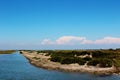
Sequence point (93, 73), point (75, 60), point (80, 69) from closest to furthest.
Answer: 1. point (93, 73)
2. point (80, 69)
3. point (75, 60)

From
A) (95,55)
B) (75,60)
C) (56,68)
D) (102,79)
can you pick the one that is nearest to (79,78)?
(102,79)

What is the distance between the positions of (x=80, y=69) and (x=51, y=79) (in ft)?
48.5

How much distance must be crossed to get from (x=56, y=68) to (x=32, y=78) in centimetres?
1805

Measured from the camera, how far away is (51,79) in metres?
50.1

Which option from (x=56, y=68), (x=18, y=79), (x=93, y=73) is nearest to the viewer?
(x=18, y=79)

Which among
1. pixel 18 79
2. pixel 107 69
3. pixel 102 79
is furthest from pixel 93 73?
pixel 18 79

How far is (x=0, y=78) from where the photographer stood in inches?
2008

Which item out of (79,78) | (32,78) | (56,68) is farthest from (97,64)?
(32,78)

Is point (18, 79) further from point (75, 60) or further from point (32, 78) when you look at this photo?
point (75, 60)

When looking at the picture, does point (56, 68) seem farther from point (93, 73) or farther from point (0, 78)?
point (0, 78)

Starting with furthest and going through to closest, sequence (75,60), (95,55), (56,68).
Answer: (95,55), (75,60), (56,68)

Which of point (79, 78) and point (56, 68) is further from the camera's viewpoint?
point (56, 68)

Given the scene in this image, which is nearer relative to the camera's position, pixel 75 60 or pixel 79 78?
pixel 79 78

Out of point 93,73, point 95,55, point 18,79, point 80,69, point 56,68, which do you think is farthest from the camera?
point 95,55
